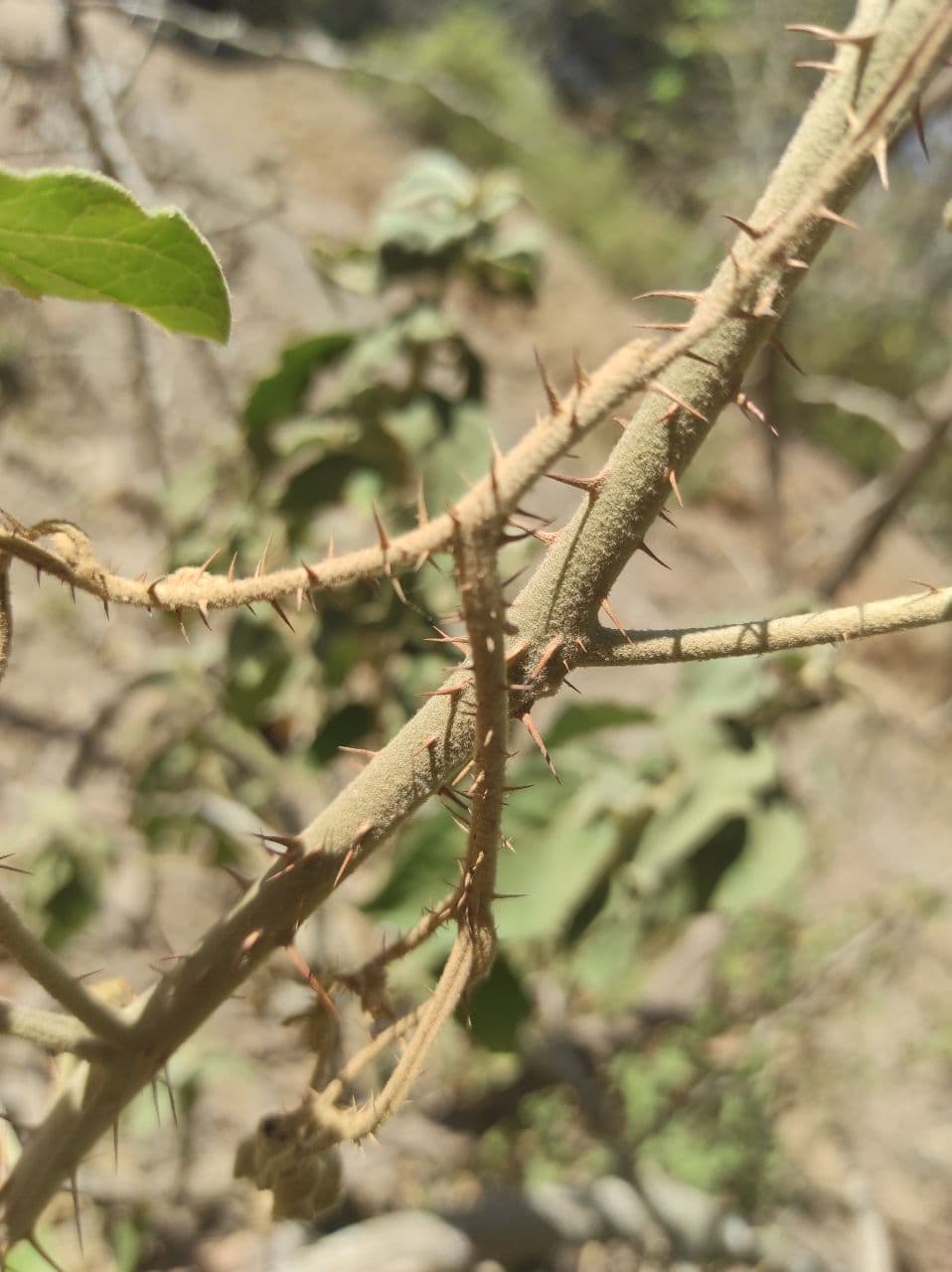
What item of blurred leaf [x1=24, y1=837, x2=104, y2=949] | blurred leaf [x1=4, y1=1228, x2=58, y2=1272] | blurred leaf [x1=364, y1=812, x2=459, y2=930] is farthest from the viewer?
blurred leaf [x1=24, y1=837, x2=104, y2=949]

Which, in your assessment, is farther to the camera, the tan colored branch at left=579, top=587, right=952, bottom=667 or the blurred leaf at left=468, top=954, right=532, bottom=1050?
the blurred leaf at left=468, top=954, right=532, bottom=1050

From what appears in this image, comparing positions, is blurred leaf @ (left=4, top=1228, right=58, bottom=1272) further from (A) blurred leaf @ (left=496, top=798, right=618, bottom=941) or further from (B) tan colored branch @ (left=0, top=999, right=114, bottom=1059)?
(A) blurred leaf @ (left=496, top=798, right=618, bottom=941)

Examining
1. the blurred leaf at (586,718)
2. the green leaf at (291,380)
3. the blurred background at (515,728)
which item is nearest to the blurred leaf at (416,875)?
the blurred background at (515,728)

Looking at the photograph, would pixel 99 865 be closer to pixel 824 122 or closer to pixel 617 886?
pixel 617 886

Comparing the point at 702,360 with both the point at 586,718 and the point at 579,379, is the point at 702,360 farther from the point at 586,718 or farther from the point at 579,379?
the point at 586,718

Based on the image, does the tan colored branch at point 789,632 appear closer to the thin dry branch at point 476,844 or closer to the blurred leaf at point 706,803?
the thin dry branch at point 476,844

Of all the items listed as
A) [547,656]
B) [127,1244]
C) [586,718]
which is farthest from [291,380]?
[127,1244]

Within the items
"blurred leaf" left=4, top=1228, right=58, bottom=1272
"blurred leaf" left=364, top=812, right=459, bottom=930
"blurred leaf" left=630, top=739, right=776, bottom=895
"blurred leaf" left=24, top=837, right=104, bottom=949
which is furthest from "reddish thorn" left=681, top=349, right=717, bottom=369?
"blurred leaf" left=24, top=837, right=104, bottom=949
